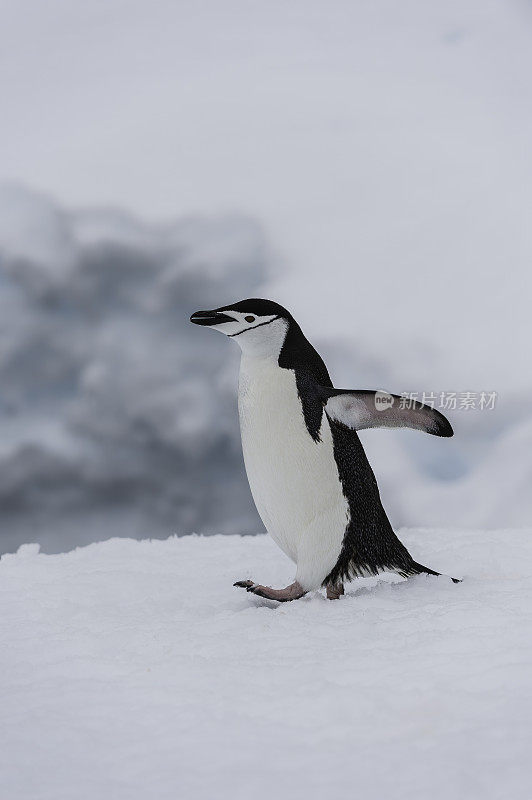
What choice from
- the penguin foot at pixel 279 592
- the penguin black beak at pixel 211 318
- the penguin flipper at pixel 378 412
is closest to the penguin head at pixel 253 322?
the penguin black beak at pixel 211 318

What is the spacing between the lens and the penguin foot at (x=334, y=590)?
215 cm

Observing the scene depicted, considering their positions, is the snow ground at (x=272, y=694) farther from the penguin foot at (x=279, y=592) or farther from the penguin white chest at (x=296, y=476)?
the penguin white chest at (x=296, y=476)

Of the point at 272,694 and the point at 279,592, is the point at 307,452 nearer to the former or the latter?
the point at 279,592

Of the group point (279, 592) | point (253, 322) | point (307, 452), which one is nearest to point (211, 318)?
point (253, 322)

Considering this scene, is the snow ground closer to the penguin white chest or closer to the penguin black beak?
the penguin white chest

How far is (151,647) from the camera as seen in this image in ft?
5.45

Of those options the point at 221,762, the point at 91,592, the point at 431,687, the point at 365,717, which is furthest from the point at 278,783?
the point at 91,592

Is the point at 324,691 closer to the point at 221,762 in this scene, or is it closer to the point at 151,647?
the point at 221,762

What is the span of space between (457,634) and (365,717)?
1.20 ft

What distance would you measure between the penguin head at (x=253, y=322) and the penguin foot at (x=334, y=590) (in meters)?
0.64

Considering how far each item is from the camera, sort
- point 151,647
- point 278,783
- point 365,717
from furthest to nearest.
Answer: point 151,647, point 365,717, point 278,783

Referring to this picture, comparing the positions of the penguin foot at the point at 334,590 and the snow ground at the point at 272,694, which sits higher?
the penguin foot at the point at 334,590

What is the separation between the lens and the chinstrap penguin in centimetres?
210

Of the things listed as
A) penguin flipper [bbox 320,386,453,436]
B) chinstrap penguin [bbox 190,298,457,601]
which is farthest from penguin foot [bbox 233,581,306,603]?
penguin flipper [bbox 320,386,453,436]
